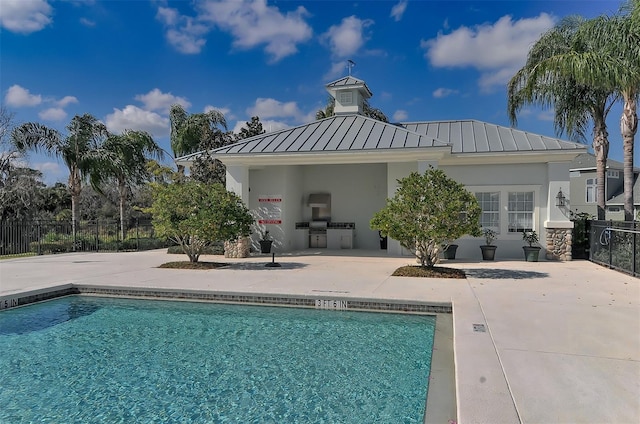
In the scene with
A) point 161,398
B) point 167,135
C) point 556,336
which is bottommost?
point 161,398

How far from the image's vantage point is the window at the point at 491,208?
1472 cm

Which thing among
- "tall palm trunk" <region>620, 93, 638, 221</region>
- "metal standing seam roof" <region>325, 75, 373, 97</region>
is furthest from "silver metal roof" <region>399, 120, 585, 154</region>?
"tall palm trunk" <region>620, 93, 638, 221</region>

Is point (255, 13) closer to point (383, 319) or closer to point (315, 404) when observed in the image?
point (383, 319)

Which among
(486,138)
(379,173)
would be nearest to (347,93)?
(379,173)

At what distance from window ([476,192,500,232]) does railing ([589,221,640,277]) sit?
293 cm

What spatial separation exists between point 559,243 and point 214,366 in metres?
13.1

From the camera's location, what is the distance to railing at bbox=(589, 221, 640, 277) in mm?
10133

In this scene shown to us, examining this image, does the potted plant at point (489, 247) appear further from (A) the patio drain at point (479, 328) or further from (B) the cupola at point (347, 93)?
(A) the patio drain at point (479, 328)

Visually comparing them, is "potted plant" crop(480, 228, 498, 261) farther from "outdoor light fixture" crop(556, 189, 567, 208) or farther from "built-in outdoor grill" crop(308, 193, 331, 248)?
"built-in outdoor grill" crop(308, 193, 331, 248)

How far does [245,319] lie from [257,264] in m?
5.58

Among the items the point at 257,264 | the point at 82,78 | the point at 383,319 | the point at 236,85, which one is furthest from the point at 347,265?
the point at 82,78

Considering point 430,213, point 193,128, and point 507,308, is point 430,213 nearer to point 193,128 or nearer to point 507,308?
point 507,308

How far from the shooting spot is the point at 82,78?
1875 cm

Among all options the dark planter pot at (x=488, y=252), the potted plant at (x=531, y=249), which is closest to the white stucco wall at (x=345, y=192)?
the dark planter pot at (x=488, y=252)
